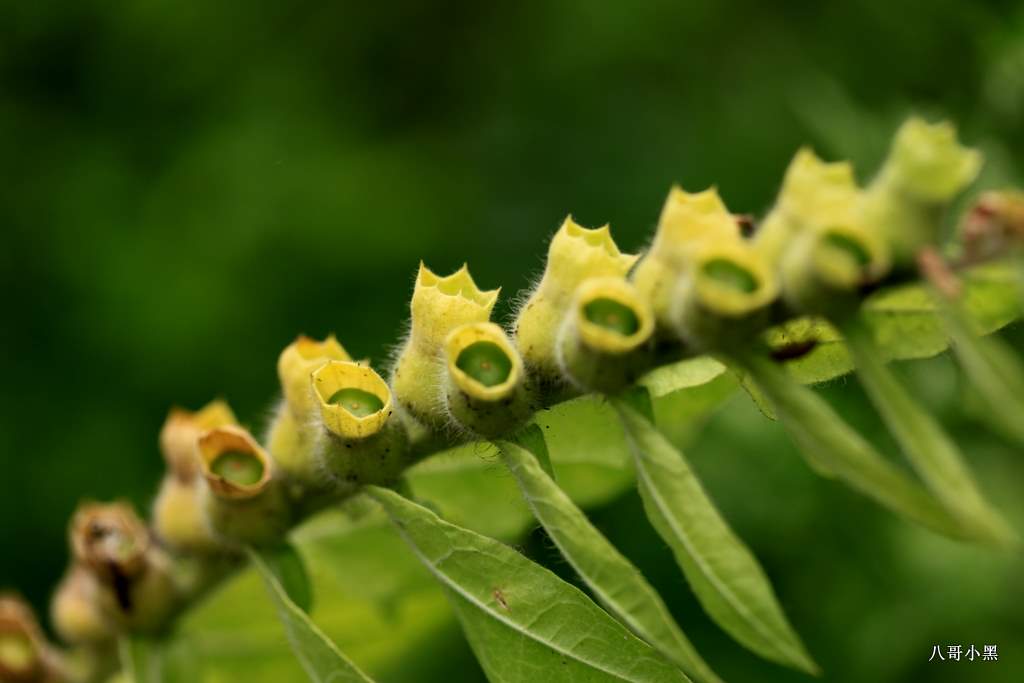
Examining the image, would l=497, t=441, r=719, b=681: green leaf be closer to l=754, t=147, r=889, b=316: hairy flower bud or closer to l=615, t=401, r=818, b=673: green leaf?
l=615, t=401, r=818, b=673: green leaf

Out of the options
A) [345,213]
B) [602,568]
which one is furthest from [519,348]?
[345,213]

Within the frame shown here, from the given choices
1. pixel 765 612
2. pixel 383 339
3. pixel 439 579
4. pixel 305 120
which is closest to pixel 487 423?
pixel 439 579

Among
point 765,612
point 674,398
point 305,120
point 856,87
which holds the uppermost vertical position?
point 305,120

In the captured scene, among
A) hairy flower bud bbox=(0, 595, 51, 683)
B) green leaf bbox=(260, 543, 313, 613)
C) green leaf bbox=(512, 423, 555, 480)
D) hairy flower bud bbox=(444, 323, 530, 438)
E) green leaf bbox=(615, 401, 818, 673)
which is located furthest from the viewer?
hairy flower bud bbox=(0, 595, 51, 683)

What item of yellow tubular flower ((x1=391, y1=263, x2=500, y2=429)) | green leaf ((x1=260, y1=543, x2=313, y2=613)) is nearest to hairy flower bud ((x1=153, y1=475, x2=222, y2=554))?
green leaf ((x1=260, y1=543, x2=313, y2=613))

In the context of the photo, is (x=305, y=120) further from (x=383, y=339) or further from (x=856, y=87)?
(x=856, y=87)

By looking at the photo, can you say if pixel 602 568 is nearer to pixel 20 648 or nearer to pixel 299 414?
pixel 299 414
